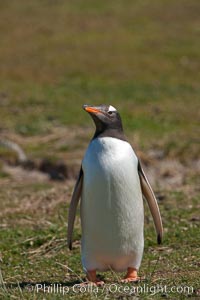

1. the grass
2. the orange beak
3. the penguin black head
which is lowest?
the grass

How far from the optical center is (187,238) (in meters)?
8.68

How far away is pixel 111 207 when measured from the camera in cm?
662

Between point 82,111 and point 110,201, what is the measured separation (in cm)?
1154

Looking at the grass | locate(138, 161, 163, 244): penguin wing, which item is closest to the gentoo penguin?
locate(138, 161, 163, 244): penguin wing

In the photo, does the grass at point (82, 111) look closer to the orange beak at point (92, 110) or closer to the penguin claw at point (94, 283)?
the penguin claw at point (94, 283)

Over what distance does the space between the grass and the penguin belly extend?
293 millimetres

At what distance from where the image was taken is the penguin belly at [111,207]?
652 centimetres

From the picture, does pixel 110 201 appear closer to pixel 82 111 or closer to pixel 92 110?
pixel 92 110

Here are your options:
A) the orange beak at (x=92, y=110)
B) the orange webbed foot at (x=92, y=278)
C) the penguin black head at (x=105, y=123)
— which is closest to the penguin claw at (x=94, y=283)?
the orange webbed foot at (x=92, y=278)

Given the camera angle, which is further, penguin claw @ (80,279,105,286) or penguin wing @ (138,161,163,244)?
penguin wing @ (138,161,163,244)

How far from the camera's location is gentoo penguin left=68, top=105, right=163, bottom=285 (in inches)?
257

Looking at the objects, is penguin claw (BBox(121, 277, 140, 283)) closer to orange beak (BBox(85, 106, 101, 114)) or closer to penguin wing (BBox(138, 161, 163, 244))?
penguin wing (BBox(138, 161, 163, 244))

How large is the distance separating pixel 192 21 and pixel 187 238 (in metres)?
25.8

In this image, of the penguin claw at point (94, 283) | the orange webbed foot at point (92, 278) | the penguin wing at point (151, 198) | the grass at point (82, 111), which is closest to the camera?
the penguin claw at point (94, 283)
